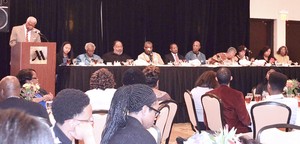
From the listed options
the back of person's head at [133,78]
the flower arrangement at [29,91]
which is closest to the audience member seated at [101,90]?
the back of person's head at [133,78]

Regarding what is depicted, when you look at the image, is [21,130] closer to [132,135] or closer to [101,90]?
[132,135]

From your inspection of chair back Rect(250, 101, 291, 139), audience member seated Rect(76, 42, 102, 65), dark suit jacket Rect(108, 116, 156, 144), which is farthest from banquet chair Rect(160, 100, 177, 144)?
audience member seated Rect(76, 42, 102, 65)

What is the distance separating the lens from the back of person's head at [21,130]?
3.93ft

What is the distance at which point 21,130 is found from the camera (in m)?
1.20

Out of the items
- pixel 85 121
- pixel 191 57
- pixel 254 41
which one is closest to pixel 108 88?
pixel 85 121

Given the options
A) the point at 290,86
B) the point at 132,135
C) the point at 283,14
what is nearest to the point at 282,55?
the point at 283,14

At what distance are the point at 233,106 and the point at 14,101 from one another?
96.0 inches

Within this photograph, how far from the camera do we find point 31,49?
7.32 metres

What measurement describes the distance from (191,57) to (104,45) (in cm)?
207

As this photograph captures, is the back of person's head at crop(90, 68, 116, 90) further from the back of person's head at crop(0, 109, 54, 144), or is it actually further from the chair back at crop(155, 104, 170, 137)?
the back of person's head at crop(0, 109, 54, 144)

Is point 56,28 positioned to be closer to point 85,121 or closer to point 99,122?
point 99,122

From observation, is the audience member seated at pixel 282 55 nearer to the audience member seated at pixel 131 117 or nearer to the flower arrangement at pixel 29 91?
the flower arrangement at pixel 29 91

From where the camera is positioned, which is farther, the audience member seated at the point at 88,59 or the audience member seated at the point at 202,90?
the audience member seated at the point at 88,59

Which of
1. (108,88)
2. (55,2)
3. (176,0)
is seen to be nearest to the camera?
(108,88)
